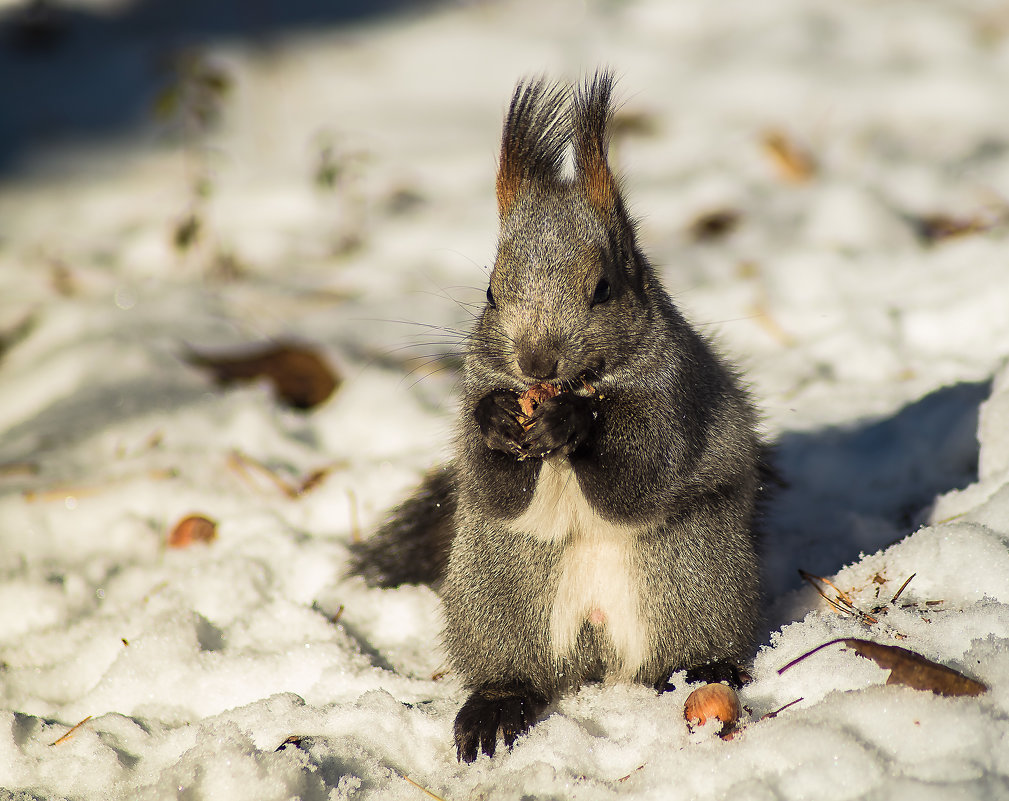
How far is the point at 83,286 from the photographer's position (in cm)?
427

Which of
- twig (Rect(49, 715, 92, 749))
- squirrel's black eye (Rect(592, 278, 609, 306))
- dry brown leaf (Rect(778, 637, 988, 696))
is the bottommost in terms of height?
twig (Rect(49, 715, 92, 749))

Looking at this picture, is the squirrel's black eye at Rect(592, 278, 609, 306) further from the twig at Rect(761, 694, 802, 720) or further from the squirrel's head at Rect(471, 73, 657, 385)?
the twig at Rect(761, 694, 802, 720)

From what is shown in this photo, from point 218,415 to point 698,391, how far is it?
188 cm

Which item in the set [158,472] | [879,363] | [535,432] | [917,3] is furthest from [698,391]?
[917,3]

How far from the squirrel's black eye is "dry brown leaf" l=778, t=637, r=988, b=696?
0.82m

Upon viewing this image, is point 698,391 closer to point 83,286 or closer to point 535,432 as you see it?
point 535,432

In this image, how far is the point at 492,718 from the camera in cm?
179

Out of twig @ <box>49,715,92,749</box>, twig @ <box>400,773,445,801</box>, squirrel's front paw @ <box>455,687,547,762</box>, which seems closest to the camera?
twig @ <box>400,773,445,801</box>

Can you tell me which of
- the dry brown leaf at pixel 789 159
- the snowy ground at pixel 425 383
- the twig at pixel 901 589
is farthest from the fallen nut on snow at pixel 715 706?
the dry brown leaf at pixel 789 159

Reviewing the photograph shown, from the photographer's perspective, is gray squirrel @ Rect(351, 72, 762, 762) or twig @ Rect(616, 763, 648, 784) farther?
gray squirrel @ Rect(351, 72, 762, 762)

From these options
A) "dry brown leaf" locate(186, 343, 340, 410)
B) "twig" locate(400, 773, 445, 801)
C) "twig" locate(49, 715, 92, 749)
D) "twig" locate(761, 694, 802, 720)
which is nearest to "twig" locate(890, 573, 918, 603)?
"twig" locate(761, 694, 802, 720)

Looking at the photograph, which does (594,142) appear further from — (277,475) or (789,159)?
(789,159)

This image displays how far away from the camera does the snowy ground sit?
1.67 meters

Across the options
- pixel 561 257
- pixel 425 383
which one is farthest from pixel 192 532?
pixel 561 257
